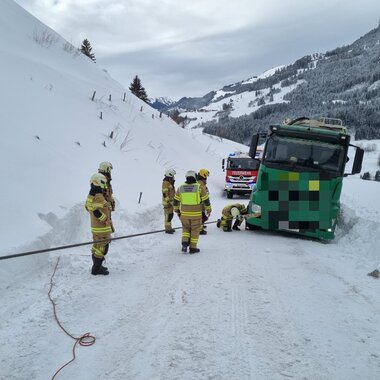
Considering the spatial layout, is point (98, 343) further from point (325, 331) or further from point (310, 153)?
point (310, 153)

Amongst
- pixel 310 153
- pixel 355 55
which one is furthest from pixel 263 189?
pixel 355 55

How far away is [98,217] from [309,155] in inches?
235

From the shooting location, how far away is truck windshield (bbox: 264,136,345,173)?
9.47 m

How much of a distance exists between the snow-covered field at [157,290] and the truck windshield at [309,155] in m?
1.82

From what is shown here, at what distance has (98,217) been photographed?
6305 millimetres

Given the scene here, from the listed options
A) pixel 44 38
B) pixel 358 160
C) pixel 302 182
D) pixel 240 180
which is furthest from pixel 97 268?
pixel 44 38

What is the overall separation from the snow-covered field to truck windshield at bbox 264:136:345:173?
1819 mm

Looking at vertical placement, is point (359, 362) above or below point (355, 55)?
below

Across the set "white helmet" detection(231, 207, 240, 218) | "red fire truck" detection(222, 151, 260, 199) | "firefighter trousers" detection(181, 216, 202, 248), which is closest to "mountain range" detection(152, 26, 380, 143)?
"red fire truck" detection(222, 151, 260, 199)

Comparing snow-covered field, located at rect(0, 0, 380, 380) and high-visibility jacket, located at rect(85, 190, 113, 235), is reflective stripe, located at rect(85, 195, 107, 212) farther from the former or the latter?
snow-covered field, located at rect(0, 0, 380, 380)

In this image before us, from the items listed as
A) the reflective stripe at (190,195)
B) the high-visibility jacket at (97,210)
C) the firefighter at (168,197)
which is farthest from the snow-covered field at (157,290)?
the reflective stripe at (190,195)

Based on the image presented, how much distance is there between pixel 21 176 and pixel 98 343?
224 inches

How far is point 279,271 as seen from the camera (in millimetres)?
6492

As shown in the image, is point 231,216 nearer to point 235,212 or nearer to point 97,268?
point 235,212
